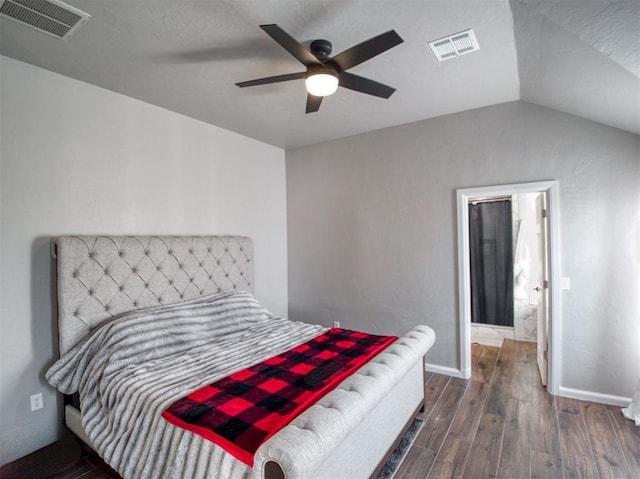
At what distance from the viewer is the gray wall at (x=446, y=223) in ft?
8.43

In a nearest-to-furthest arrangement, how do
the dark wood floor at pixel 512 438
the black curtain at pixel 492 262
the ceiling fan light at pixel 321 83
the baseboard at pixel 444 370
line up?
the ceiling fan light at pixel 321 83 → the dark wood floor at pixel 512 438 → the baseboard at pixel 444 370 → the black curtain at pixel 492 262

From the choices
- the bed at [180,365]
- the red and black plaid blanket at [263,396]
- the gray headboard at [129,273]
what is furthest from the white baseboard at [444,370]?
the gray headboard at [129,273]

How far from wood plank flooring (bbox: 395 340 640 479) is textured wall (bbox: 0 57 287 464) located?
2.48 meters

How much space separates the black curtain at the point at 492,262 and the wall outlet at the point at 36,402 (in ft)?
16.7

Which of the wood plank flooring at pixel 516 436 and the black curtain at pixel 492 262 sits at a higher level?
the black curtain at pixel 492 262

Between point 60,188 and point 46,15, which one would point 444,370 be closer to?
point 60,188

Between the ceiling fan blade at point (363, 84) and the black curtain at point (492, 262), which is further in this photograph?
the black curtain at point (492, 262)

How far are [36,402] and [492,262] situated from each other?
5.30m

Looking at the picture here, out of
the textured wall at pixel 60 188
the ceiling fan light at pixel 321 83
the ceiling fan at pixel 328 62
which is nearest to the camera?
the ceiling fan at pixel 328 62

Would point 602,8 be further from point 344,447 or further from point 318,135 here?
point 318,135

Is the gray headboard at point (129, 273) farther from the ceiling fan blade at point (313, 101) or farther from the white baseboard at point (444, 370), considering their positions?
the white baseboard at point (444, 370)

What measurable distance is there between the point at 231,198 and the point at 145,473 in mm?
2557

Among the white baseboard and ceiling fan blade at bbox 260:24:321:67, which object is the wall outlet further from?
the white baseboard

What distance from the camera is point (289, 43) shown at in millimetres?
1571
